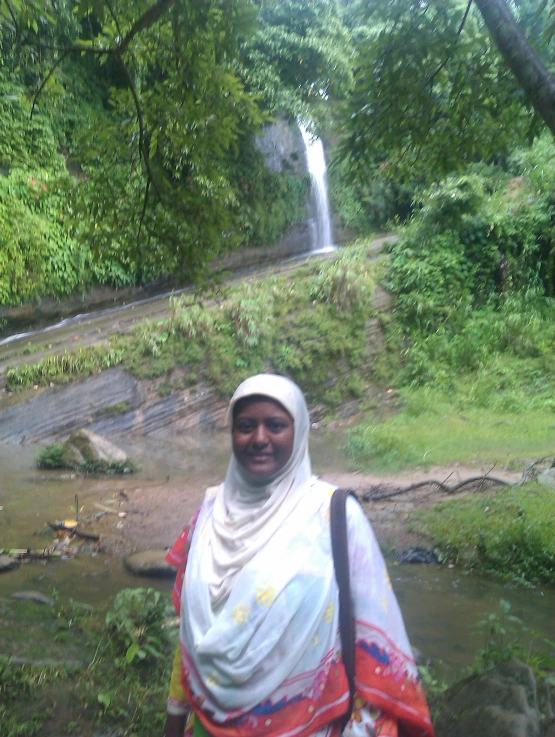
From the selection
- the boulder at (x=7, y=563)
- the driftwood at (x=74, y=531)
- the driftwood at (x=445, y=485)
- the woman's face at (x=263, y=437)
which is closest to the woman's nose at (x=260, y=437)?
the woman's face at (x=263, y=437)

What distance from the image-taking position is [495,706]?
2.56 m

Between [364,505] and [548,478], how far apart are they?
2017mm

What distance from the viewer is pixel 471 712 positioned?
260cm

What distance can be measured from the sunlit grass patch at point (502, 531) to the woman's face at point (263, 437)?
4.32 m

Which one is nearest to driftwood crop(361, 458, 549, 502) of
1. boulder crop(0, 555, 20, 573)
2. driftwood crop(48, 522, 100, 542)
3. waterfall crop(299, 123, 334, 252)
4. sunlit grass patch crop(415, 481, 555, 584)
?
sunlit grass patch crop(415, 481, 555, 584)

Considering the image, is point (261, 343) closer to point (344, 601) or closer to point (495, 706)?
point (495, 706)

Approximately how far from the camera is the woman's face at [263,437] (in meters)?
1.95

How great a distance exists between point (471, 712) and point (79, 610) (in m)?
2.78

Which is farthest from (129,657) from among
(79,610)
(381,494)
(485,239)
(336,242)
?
(336,242)

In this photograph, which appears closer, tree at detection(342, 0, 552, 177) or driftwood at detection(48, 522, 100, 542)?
tree at detection(342, 0, 552, 177)

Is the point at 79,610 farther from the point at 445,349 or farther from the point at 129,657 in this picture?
the point at 445,349

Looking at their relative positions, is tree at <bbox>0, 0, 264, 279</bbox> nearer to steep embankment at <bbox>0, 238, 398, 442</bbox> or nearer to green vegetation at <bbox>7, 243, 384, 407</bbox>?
green vegetation at <bbox>7, 243, 384, 407</bbox>

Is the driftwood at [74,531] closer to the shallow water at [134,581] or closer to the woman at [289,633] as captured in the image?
the shallow water at [134,581]

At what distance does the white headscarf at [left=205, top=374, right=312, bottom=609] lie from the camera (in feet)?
6.04
